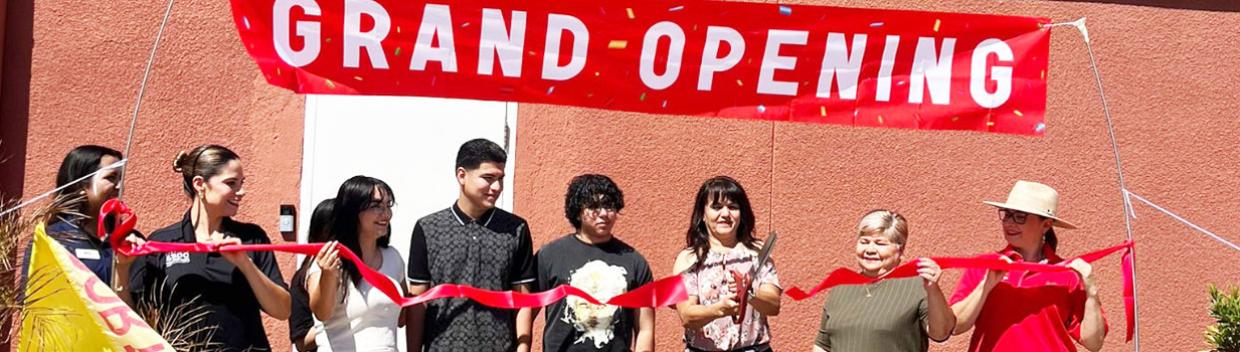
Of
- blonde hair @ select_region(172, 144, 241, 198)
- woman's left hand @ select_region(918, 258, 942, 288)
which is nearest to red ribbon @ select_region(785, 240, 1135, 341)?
woman's left hand @ select_region(918, 258, 942, 288)

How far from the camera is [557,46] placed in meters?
6.22

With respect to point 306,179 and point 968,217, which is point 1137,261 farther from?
point 306,179

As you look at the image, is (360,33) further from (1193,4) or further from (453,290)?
(1193,4)

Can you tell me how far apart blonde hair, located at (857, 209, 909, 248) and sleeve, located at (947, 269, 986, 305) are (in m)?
0.27

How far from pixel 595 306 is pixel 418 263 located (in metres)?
0.72

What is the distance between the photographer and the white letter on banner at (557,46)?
20.4 ft

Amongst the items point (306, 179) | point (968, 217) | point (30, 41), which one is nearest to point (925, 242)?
point (968, 217)

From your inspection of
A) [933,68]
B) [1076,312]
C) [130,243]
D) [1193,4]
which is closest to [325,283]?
[130,243]

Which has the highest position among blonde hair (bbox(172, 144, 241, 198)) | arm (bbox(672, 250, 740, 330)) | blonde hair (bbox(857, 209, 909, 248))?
blonde hair (bbox(172, 144, 241, 198))

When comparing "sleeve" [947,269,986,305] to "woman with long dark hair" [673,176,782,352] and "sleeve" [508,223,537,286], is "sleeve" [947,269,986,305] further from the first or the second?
"sleeve" [508,223,537,286]

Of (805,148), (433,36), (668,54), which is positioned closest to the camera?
(433,36)

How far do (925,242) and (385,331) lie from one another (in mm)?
3365

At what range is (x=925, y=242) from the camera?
831cm

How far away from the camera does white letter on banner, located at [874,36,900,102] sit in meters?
6.30
